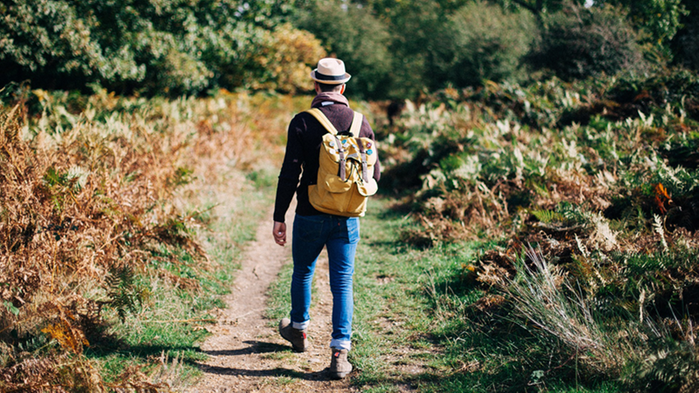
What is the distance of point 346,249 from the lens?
3.43 m

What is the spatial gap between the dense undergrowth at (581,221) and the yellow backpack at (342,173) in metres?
1.41

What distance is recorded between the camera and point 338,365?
138 inches

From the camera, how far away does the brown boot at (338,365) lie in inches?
138

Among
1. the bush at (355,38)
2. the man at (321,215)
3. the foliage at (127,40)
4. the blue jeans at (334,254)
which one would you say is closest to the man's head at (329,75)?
the man at (321,215)

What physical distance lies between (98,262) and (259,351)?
1.72 metres

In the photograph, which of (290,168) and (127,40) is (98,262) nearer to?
(290,168)

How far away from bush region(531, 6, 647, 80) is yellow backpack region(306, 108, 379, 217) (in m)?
11.0

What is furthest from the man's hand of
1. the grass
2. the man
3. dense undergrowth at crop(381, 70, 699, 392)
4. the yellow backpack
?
dense undergrowth at crop(381, 70, 699, 392)

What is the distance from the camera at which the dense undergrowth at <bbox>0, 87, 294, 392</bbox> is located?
3.24 meters

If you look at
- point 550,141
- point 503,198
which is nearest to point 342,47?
point 550,141

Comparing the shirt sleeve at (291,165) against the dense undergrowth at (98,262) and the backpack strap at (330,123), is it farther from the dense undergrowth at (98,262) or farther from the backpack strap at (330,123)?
the dense undergrowth at (98,262)

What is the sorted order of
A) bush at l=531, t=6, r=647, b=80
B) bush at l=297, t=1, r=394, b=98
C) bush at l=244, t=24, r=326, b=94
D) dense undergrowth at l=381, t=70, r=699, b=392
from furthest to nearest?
1. bush at l=297, t=1, r=394, b=98
2. bush at l=244, t=24, r=326, b=94
3. bush at l=531, t=6, r=647, b=80
4. dense undergrowth at l=381, t=70, r=699, b=392

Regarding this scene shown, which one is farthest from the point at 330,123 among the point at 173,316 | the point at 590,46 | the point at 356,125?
the point at 590,46

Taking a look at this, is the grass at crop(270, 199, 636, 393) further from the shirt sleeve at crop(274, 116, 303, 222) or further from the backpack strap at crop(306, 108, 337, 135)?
the backpack strap at crop(306, 108, 337, 135)
